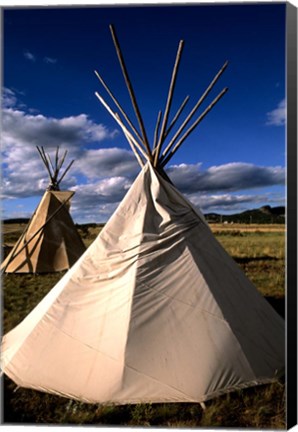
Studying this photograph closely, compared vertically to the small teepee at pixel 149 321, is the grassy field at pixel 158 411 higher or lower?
lower

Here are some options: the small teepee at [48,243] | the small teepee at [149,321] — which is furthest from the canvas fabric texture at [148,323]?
the small teepee at [48,243]

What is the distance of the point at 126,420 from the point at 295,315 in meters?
1.51

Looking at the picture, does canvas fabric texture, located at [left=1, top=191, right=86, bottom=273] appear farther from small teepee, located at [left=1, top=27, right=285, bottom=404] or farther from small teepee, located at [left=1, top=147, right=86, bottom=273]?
small teepee, located at [left=1, top=27, right=285, bottom=404]

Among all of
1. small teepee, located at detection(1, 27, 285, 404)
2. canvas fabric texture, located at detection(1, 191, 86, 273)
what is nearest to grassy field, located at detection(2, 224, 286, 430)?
small teepee, located at detection(1, 27, 285, 404)

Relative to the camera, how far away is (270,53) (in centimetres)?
326

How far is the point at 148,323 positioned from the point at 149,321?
0.02 meters

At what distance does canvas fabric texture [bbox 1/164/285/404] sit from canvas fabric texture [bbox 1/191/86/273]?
5127 millimetres

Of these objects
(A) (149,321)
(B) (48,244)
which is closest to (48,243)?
(B) (48,244)

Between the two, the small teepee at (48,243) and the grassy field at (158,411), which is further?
the small teepee at (48,243)

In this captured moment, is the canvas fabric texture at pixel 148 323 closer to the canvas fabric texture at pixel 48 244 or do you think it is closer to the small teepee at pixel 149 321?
the small teepee at pixel 149 321

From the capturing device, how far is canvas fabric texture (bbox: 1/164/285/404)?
109 inches

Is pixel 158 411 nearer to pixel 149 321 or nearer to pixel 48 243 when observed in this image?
pixel 149 321

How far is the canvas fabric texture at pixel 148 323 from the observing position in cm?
276

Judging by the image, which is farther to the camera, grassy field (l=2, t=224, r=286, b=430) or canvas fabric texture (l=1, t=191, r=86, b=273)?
canvas fabric texture (l=1, t=191, r=86, b=273)
